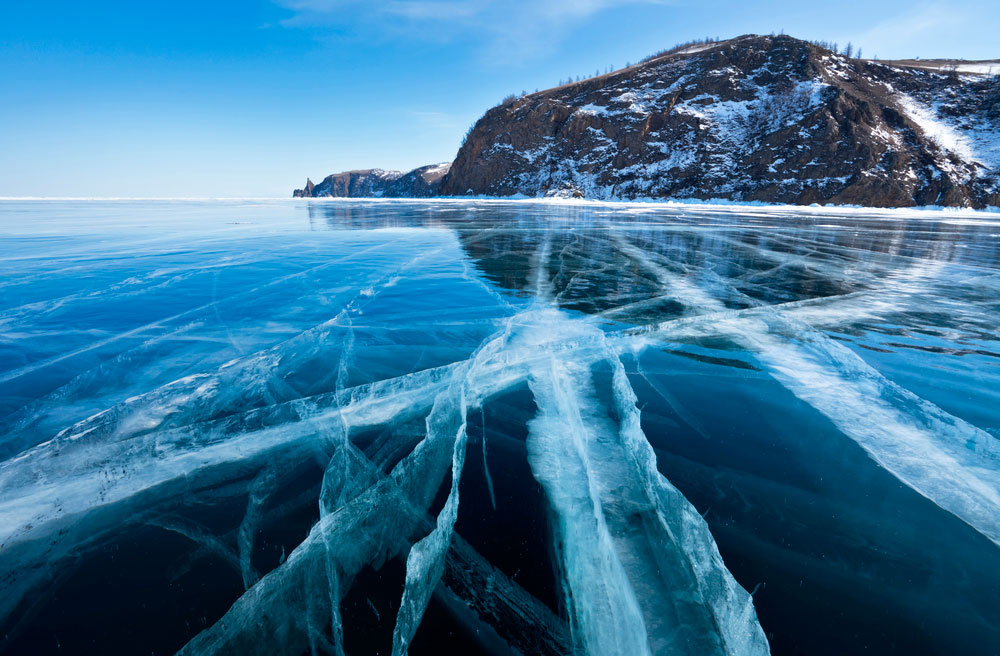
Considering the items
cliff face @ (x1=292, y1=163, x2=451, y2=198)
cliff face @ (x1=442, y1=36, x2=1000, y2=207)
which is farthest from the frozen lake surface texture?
cliff face @ (x1=292, y1=163, x2=451, y2=198)

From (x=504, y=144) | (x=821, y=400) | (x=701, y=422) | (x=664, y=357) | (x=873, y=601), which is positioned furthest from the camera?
(x=504, y=144)

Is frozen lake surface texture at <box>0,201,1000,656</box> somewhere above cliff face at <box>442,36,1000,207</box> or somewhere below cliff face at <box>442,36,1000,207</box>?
below

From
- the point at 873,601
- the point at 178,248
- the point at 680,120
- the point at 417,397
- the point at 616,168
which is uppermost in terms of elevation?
the point at 680,120

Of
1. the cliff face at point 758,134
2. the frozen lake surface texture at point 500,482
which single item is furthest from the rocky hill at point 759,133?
the frozen lake surface texture at point 500,482

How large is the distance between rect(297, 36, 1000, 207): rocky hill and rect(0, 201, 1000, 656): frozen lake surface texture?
2036 inches

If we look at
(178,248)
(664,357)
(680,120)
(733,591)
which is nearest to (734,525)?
(733,591)

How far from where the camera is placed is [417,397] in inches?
115

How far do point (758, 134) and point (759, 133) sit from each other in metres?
0.17

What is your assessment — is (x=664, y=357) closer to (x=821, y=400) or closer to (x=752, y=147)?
(x=821, y=400)

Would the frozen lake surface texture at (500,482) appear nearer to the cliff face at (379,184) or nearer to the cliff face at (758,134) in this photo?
the cliff face at (758,134)

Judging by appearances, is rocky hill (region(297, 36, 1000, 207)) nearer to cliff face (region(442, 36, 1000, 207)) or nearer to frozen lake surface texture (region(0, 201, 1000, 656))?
cliff face (region(442, 36, 1000, 207))

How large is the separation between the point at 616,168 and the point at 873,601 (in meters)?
60.6

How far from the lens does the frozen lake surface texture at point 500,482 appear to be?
141 centimetres

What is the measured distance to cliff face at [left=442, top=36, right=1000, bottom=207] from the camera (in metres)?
41.8
